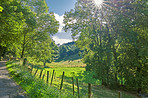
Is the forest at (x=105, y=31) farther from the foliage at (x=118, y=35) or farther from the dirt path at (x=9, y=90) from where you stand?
the dirt path at (x=9, y=90)

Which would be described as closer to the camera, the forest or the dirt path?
the dirt path

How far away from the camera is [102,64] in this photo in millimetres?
19766

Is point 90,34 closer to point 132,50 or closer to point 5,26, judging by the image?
point 132,50

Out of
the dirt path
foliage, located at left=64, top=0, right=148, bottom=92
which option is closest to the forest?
foliage, located at left=64, top=0, right=148, bottom=92

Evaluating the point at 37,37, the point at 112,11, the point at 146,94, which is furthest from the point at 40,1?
the point at 146,94

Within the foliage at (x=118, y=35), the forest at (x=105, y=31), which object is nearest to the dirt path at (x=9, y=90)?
the forest at (x=105, y=31)

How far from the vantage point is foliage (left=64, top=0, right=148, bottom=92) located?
1655 cm

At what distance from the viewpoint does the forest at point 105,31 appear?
1563 centimetres

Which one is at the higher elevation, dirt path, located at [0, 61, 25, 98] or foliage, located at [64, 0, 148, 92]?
foliage, located at [64, 0, 148, 92]

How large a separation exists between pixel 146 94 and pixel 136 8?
43.5 feet

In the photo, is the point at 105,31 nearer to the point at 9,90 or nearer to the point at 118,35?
the point at 118,35

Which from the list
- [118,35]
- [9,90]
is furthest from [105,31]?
[9,90]

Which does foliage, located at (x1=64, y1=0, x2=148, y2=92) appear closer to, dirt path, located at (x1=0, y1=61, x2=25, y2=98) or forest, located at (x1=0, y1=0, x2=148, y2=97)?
forest, located at (x1=0, y1=0, x2=148, y2=97)

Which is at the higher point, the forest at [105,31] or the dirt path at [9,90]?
the forest at [105,31]
